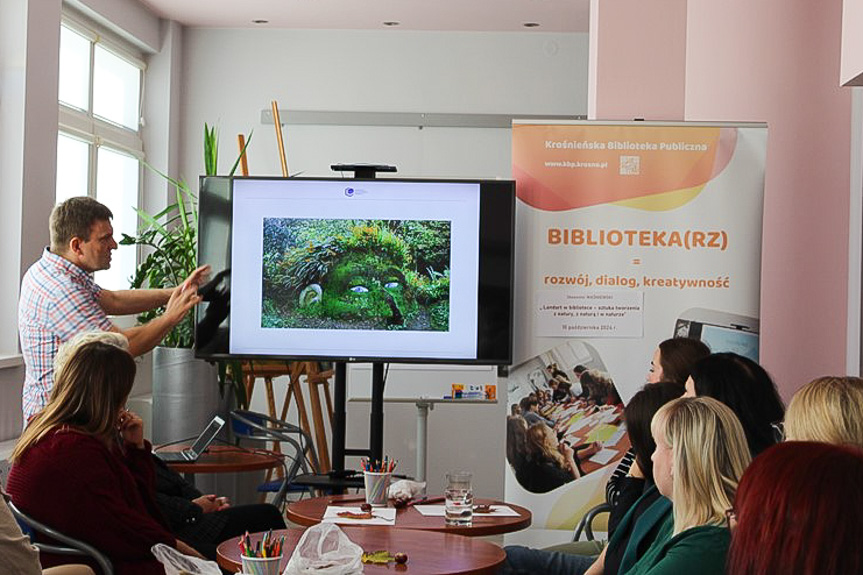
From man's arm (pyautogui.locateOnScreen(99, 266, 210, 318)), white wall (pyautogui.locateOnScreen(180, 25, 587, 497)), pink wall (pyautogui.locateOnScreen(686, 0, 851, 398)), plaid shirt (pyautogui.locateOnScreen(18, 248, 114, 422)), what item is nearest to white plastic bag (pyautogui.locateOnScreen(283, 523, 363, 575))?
plaid shirt (pyautogui.locateOnScreen(18, 248, 114, 422))

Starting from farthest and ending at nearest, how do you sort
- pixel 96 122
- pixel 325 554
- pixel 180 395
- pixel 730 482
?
pixel 96 122, pixel 180 395, pixel 325 554, pixel 730 482

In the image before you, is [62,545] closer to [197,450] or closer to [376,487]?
[376,487]

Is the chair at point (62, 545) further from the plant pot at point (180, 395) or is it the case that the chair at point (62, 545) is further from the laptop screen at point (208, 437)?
the plant pot at point (180, 395)

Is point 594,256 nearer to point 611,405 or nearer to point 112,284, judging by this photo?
point 611,405

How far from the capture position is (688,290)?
4.58 m

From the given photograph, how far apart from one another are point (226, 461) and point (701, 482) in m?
3.13

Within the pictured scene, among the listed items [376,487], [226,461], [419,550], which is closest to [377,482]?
[376,487]

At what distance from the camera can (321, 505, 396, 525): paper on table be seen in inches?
141

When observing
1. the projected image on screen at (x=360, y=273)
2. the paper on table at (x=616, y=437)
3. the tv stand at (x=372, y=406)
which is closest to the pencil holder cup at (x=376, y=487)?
the tv stand at (x=372, y=406)

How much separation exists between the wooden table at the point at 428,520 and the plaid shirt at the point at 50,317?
1.33 m

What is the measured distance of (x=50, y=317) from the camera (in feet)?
15.2

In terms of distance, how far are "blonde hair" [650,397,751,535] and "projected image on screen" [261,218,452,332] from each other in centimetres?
223

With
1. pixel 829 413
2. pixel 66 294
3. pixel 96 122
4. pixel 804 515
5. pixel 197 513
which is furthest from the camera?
pixel 96 122

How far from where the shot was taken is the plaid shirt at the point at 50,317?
463 cm
